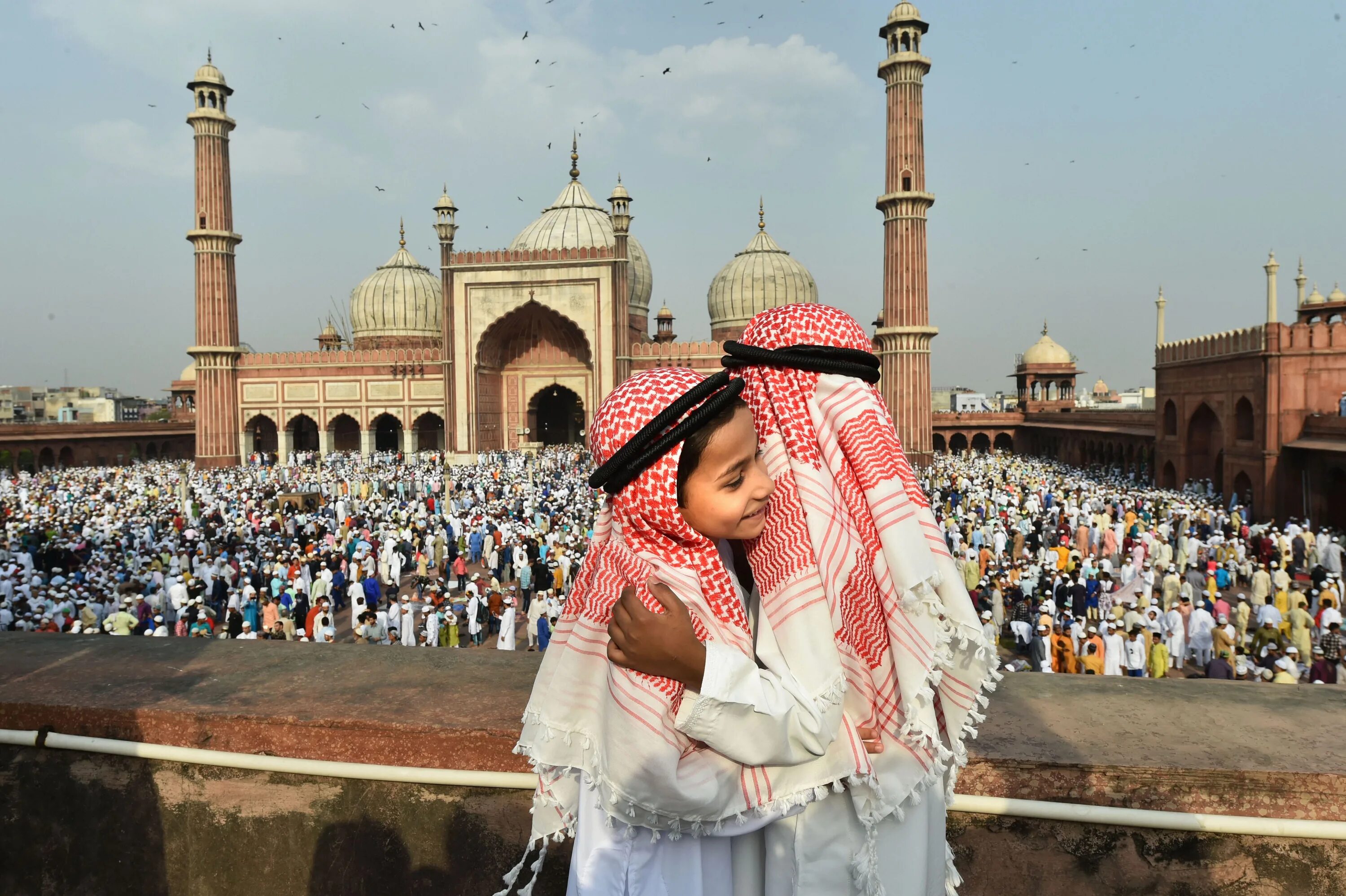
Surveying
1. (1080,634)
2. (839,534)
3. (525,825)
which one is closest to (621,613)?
(839,534)

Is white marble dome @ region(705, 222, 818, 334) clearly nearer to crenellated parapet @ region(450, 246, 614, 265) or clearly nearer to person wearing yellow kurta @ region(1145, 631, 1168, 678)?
crenellated parapet @ region(450, 246, 614, 265)

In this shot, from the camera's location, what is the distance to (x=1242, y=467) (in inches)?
668

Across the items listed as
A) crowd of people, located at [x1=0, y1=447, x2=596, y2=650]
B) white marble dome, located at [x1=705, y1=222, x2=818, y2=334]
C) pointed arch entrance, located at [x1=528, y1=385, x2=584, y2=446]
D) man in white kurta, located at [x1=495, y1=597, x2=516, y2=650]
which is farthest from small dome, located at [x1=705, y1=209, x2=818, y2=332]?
man in white kurta, located at [x1=495, y1=597, x2=516, y2=650]

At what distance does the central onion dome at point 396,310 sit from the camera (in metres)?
34.8

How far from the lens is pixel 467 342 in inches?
1087

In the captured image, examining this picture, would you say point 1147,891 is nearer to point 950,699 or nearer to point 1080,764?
point 1080,764

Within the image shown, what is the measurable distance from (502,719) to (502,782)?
11 centimetres

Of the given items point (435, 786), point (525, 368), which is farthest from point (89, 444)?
point (435, 786)

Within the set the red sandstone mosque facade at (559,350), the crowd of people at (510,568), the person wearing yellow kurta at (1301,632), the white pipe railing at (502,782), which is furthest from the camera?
the red sandstone mosque facade at (559,350)

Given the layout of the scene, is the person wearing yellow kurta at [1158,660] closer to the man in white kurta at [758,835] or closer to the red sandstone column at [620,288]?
the man in white kurta at [758,835]

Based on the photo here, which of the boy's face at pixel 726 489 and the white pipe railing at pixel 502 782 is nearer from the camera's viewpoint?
the boy's face at pixel 726 489

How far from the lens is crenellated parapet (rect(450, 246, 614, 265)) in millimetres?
27125

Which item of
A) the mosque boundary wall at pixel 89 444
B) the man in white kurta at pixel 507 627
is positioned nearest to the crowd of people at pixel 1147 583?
the man in white kurta at pixel 507 627

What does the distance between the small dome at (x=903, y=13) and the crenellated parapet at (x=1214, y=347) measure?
11.3 meters
